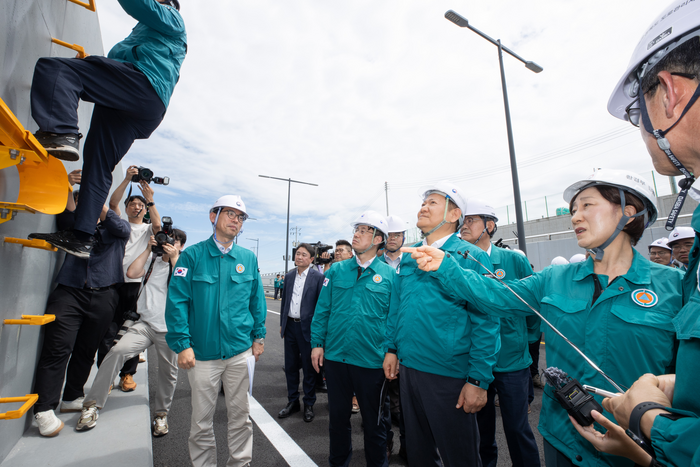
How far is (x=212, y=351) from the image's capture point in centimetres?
273

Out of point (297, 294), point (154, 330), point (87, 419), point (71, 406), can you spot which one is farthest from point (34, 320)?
point (297, 294)

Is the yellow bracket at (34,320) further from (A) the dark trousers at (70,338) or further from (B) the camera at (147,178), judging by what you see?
(B) the camera at (147,178)

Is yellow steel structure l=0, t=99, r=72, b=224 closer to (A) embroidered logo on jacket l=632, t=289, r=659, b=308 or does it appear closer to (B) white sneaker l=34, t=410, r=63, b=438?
(B) white sneaker l=34, t=410, r=63, b=438

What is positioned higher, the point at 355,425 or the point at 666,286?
the point at 666,286

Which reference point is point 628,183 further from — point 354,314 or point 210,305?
point 210,305

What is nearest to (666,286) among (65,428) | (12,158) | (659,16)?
(659,16)

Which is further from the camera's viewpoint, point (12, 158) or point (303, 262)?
point (303, 262)

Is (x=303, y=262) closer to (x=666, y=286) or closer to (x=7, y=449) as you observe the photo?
(x=7, y=449)

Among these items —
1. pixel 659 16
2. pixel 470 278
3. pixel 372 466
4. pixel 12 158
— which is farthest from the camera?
pixel 372 466

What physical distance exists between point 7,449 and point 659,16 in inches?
161

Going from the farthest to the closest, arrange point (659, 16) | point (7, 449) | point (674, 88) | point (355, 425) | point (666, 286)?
point (355, 425) → point (7, 449) → point (666, 286) → point (659, 16) → point (674, 88)

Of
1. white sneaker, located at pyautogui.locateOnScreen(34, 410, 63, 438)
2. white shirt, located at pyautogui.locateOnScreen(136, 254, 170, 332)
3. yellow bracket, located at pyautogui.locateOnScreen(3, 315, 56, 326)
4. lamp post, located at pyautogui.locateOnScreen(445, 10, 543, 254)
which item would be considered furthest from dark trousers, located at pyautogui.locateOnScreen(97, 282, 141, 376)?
lamp post, located at pyautogui.locateOnScreen(445, 10, 543, 254)

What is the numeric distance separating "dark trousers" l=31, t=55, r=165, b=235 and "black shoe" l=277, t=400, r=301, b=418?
315 centimetres

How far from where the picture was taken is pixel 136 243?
3.87 m
